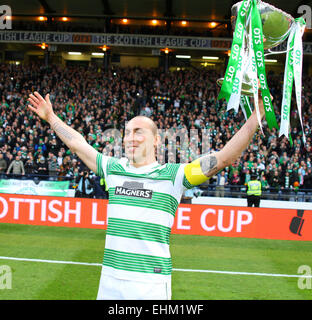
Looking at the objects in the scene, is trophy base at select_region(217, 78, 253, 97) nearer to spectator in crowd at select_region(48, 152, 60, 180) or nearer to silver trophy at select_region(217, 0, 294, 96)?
silver trophy at select_region(217, 0, 294, 96)

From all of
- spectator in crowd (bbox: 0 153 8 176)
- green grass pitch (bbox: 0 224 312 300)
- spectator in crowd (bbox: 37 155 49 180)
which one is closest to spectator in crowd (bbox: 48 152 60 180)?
spectator in crowd (bbox: 37 155 49 180)

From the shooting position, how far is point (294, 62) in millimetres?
4273

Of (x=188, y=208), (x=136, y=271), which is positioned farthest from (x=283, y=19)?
(x=188, y=208)

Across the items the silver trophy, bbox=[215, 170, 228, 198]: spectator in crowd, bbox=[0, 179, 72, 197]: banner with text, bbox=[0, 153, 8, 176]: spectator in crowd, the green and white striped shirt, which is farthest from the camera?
bbox=[0, 153, 8, 176]: spectator in crowd

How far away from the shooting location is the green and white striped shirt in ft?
10.0

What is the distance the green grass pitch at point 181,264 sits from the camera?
7688 millimetres

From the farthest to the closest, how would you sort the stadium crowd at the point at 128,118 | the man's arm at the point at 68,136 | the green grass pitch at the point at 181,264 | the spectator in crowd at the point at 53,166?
the stadium crowd at the point at 128,118 < the spectator in crowd at the point at 53,166 < the green grass pitch at the point at 181,264 < the man's arm at the point at 68,136

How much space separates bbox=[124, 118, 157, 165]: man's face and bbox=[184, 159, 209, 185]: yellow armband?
0.34m

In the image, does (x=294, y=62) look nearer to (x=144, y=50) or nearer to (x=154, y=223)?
(x=154, y=223)

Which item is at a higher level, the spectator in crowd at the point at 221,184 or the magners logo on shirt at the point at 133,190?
the magners logo on shirt at the point at 133,190

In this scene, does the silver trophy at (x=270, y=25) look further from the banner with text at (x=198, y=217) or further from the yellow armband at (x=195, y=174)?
the banner with text at (x=198, y=217)

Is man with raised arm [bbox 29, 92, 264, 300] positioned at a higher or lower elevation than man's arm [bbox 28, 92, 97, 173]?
lower

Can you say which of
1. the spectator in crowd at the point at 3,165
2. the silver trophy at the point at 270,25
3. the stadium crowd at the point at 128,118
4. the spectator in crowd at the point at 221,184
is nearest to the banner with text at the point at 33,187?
the stadium crowd at the point at 128,118

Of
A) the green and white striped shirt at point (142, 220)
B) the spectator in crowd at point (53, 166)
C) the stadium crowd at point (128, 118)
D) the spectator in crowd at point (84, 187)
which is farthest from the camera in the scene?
the stadium crowd at point (128, 118)
